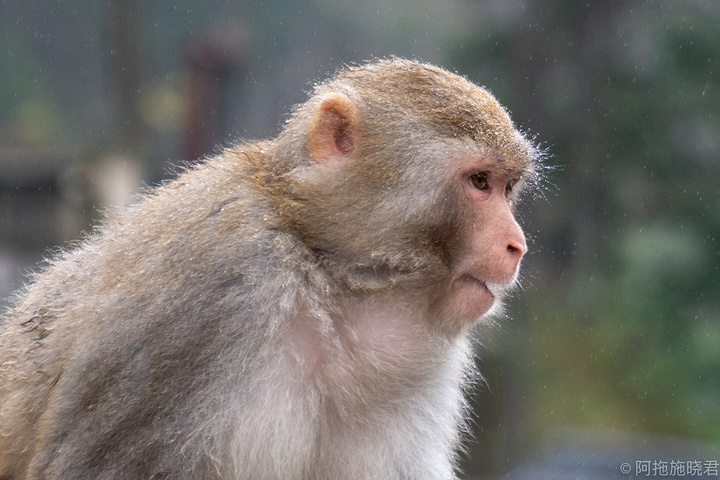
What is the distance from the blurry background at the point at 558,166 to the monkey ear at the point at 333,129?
3817 mm

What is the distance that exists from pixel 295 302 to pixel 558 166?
4787mm

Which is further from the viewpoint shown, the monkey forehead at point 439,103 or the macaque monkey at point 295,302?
the monkey forehead at point 439,103

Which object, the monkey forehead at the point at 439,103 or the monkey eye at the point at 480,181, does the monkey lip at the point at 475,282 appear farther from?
the monkey forehead at the point at 439,103

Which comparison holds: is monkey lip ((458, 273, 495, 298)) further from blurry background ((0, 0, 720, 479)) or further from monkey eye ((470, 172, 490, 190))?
blurry background ((0, 0, 720, 479))

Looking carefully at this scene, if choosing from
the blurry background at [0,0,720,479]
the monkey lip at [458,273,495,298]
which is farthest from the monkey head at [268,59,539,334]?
the blurry background at [0,0,720,479]

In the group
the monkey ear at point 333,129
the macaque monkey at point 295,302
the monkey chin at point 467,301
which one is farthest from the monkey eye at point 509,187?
the monkey ear at point 333,129

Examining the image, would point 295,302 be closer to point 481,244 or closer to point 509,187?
point 481,244

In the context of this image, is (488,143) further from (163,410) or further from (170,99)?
(170,99)

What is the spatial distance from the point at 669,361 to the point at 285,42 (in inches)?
181

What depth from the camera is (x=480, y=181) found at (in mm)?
2506

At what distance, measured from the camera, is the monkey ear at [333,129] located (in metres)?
2.51

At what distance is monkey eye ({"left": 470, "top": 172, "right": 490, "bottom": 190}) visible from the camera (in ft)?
8.16

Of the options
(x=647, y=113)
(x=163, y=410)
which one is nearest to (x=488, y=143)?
(x=163, y=410)

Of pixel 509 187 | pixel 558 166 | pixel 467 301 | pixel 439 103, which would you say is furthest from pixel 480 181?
pixel 558 166
